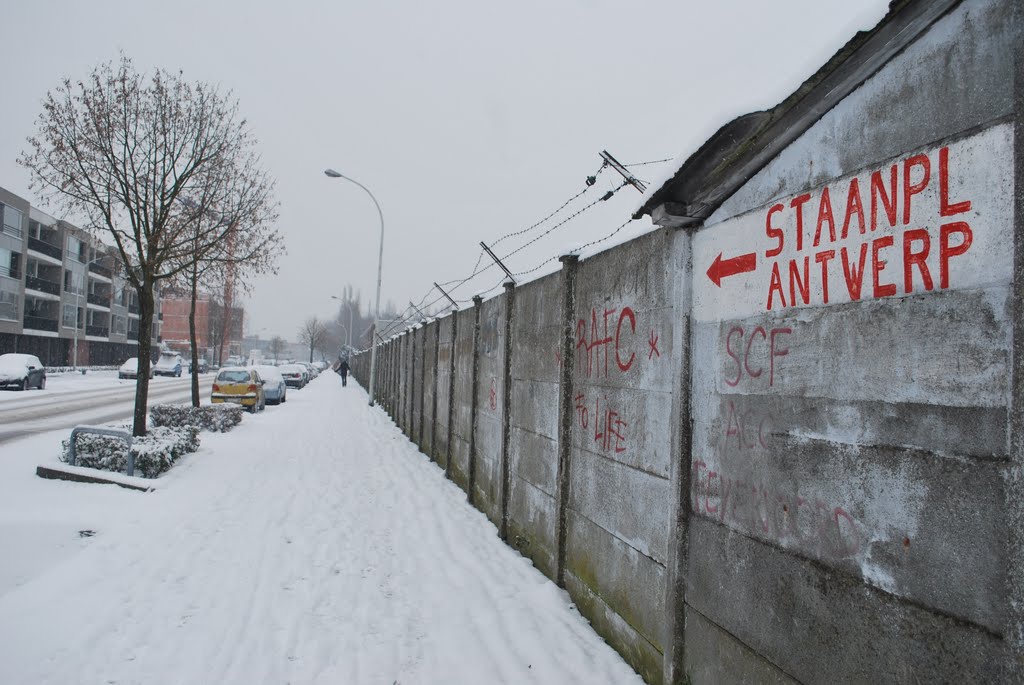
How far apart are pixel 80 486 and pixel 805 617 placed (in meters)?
8.26

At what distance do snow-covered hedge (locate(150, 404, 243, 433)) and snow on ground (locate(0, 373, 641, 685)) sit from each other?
497cm

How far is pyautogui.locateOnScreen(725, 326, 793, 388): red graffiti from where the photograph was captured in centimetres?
252

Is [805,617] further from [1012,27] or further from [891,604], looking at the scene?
[1012,27]

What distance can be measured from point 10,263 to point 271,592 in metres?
49.5

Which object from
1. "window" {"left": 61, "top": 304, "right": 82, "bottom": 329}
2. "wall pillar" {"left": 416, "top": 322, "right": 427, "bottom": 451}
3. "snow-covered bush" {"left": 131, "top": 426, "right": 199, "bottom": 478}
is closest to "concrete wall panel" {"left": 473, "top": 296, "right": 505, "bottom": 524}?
"snow-covered bush" {"left": 131, "top": 426, "right": 199, "bottom": 478}

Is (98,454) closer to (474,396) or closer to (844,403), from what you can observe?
(474,396)

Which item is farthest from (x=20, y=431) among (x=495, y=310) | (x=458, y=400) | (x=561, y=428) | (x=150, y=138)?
(x=561, y=428)

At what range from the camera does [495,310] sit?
279 inches

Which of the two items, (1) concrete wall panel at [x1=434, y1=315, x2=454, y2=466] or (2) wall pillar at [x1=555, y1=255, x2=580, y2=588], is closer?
(2) wall pillar at [x1=555, y1=255, x2=580, y2=588]

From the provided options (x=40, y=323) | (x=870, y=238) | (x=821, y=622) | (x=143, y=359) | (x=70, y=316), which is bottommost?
(x=821, y=622)

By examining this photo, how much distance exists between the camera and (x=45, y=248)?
154ft

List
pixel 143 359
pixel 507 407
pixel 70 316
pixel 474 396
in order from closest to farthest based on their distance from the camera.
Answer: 1. pixel 507 407
2. pixel 474 396
3. pixel 143 359
4. pixel 70 316

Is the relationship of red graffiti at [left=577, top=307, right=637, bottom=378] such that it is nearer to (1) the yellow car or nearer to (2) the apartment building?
(1) the yellow car

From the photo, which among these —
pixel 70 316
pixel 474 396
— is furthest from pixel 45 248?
pixel 474 396
